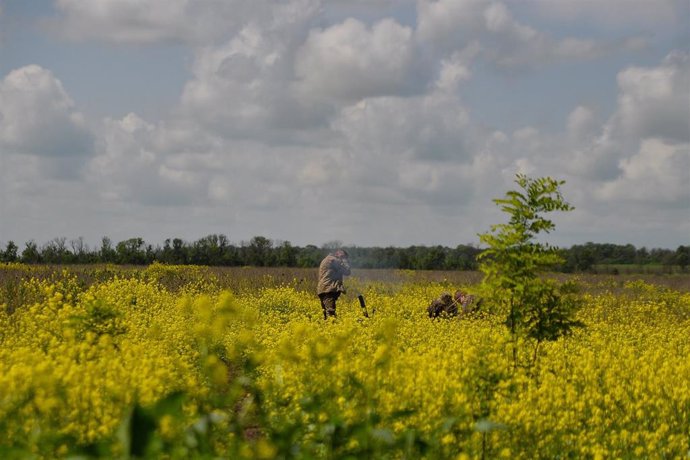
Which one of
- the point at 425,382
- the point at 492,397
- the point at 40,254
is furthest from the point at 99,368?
the point at 40,254

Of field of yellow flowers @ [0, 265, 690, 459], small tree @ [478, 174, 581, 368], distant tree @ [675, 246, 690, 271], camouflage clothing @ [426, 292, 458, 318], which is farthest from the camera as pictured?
distant tree @ [675, 246, 690, 271]

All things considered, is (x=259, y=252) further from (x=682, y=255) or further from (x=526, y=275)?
(x=526, y=275)

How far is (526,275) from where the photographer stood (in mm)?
10141

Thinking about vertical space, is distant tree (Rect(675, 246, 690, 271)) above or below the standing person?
above

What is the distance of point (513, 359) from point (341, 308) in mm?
11340

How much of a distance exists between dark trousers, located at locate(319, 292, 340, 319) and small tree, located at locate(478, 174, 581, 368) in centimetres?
834

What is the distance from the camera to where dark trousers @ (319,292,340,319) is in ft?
60.1

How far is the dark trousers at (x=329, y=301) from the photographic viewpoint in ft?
60.1

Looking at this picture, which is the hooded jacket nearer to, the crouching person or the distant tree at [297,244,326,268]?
the crouching person

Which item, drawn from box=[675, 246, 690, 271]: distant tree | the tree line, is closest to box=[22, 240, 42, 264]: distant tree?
the tree line

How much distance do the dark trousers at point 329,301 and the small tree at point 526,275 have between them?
8337 mm

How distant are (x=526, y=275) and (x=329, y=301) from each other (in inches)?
352

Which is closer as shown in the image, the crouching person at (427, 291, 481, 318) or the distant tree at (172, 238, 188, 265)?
the crouching person at (427, 291, 481, 318)

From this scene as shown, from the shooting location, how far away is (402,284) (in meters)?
32.3
